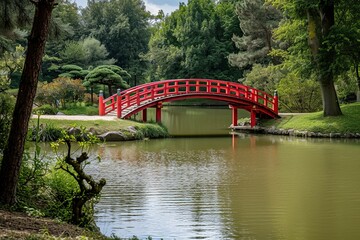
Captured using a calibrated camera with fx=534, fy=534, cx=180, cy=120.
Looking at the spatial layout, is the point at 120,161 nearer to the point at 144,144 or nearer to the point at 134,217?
the point at 144,144

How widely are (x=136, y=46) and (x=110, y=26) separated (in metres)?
3.25

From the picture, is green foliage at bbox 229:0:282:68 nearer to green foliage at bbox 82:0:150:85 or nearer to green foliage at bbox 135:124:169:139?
green foliage at bbox 82:0:150:85

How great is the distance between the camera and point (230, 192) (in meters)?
9.91

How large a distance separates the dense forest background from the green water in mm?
3261

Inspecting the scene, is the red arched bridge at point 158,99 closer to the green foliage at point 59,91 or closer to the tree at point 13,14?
the green foliage at point 59,91

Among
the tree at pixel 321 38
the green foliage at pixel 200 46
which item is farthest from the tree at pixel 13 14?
the green foliage at pixel 200 46

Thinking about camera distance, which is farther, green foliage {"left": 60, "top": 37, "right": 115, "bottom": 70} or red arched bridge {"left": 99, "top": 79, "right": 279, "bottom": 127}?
green foliage {"left": 60, "top": 37, "right": 115, "bottom": 70}

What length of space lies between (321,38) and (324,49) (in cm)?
75

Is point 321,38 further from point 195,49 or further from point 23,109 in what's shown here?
point 195,49

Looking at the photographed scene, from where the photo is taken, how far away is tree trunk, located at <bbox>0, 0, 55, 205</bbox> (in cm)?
608

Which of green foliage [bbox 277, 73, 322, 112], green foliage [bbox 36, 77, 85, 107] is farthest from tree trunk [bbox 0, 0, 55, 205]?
green foliage [bbox 277, 73, 322, 112]

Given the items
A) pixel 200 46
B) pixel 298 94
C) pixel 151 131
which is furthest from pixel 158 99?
pixel 200 46

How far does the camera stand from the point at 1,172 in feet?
20.1

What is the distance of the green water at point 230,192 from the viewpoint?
7.46 m
